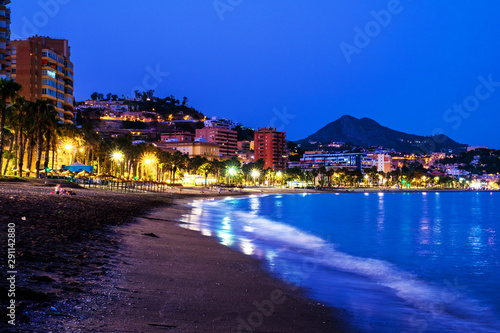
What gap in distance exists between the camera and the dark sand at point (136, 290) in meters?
7.94

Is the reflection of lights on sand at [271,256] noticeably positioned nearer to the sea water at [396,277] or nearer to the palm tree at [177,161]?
the sea water at [396,277]

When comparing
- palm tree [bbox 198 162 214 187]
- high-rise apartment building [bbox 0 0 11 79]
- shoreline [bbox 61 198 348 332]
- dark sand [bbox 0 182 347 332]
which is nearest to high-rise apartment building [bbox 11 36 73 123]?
high-rise apartment building [bbox 0 0 11 79]

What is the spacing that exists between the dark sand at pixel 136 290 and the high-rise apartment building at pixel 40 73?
93127mm

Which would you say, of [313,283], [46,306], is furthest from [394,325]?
[46,306]

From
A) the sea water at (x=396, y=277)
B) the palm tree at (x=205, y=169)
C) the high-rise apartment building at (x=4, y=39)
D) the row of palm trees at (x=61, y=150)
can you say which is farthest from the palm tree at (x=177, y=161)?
the sea water at (x=396, y=277)

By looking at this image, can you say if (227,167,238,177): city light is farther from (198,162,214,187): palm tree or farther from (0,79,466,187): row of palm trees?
(198,162,214,187): palm tree

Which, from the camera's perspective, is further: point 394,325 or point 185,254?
point 185,254

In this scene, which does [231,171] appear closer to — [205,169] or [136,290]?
[205,169]

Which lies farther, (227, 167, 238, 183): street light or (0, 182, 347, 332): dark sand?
(227, 167, 238, 183): street light

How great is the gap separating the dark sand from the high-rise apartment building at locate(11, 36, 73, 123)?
306 ft

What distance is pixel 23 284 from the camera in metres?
8.70

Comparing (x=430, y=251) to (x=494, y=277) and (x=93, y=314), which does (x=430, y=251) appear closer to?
(x=494, y=277)

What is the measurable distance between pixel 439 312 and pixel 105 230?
1387 centimetres

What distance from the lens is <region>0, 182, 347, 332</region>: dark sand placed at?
794 cm
